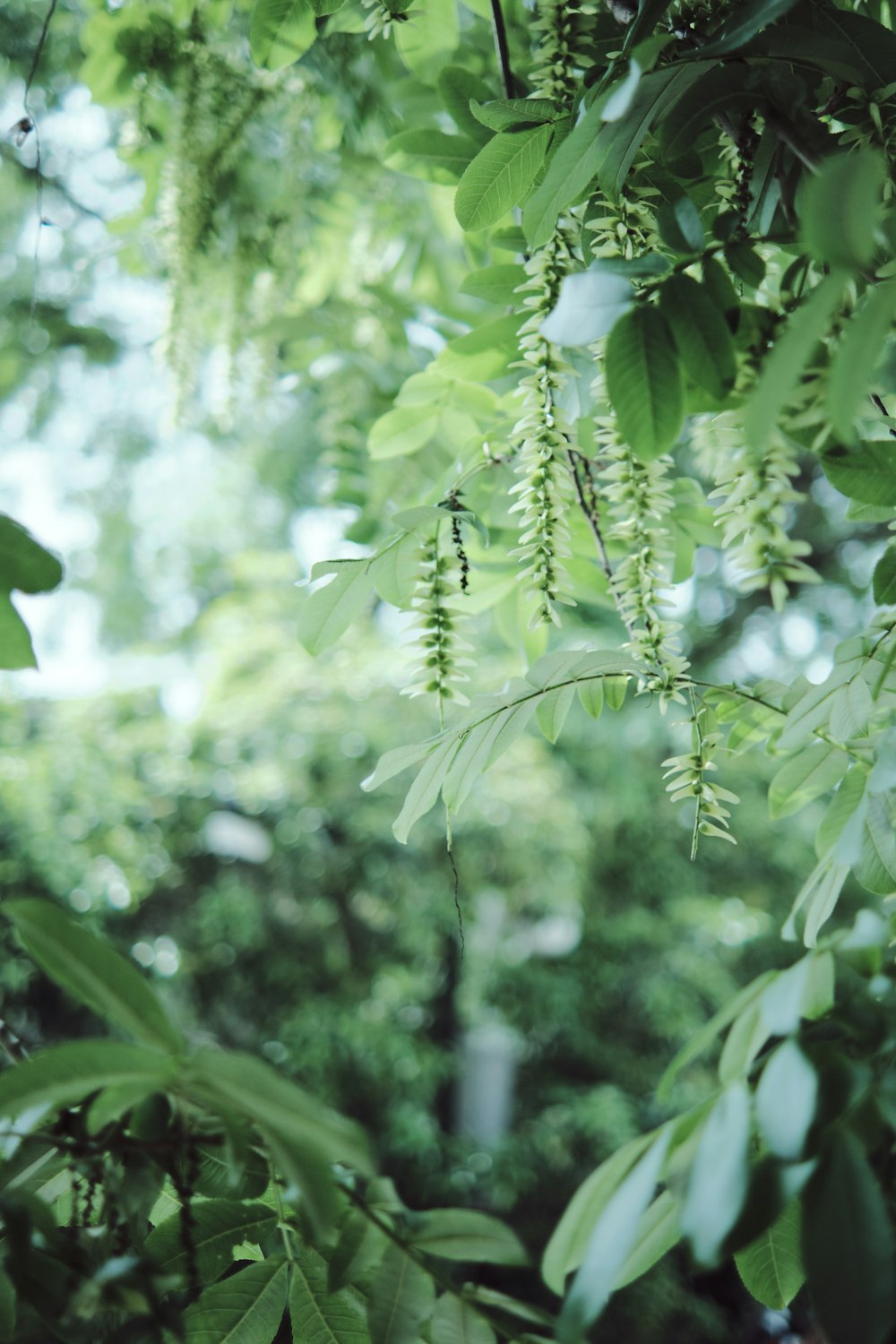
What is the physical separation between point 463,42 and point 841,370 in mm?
1100

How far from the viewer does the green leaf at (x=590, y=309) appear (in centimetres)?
45

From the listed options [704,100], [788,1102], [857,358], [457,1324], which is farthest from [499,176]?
[457,1324]

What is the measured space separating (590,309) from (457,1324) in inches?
19.9

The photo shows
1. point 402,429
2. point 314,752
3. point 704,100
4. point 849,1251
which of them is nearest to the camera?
point 849,1251

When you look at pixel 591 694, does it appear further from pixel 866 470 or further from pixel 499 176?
pixel 499 176

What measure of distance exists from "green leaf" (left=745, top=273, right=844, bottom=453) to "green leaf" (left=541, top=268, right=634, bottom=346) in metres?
0.10

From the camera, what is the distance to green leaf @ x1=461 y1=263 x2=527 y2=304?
0.73m

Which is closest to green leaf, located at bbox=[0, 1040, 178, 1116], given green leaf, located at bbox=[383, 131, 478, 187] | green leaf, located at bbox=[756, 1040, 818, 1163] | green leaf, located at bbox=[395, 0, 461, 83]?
green leaf, located at bbox=[756, 1040, 818, 1163]

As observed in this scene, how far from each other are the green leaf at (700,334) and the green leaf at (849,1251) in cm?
35

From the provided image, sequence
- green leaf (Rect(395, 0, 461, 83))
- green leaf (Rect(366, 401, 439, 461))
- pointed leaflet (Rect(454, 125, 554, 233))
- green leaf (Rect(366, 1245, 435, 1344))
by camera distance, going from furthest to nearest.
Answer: green leaf (Rect(395, 0, 461, 83)), green leaf (Rect(366, 401, 439, 461)), pointed leaflet (Rect(454, 125, 554, 233)), green leaf (Rect(366, 1245, 435, 1344))

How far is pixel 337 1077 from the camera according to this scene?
3604 millimetres

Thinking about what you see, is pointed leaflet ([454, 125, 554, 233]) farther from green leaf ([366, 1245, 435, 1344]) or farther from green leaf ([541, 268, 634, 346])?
green leaf ([366, 1245, 435, 1344])

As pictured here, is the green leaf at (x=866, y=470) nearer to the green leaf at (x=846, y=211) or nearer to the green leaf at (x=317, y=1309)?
the green leaf at (x=846, y=211)

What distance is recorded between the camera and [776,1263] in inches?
19.3
